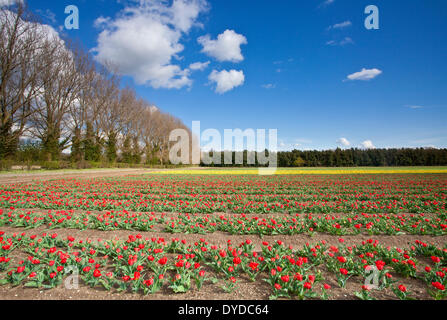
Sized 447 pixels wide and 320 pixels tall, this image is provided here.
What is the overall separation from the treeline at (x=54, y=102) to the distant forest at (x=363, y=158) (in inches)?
1659

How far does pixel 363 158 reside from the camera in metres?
60.8

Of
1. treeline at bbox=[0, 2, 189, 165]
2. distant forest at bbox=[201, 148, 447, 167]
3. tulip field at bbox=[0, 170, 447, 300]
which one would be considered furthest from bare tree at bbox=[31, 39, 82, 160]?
distant forest at bbox=[201, 148, 447, 167]

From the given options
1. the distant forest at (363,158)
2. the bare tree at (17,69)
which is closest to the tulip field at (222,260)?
the bare tree at (17,69)

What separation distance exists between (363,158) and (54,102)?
74.8 m

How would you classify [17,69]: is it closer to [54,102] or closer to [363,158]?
[54,102]

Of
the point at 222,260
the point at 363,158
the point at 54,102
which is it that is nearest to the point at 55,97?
the point at 54,102

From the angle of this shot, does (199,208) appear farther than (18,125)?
No

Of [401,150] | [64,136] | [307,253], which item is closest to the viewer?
[307,253]

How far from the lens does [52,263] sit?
10.2 ft

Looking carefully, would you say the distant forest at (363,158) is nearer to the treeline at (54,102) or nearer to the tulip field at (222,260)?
the treeline at (54,102)

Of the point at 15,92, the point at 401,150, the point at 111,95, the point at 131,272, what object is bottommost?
the point at 131,272

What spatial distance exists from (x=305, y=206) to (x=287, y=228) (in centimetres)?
292
